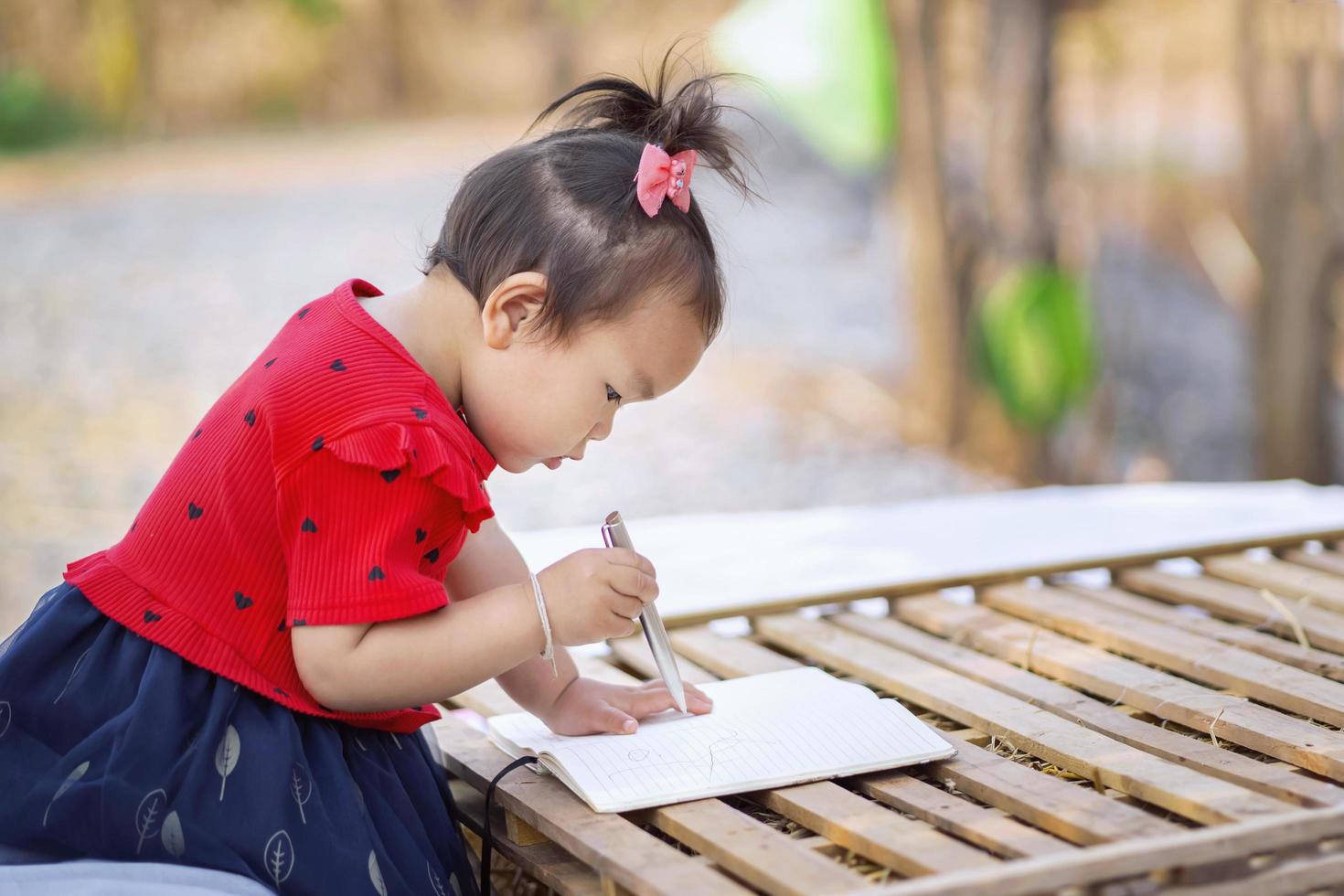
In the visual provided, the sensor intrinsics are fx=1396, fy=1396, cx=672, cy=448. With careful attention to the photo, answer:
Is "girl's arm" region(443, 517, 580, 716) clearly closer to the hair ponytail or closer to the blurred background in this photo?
the hair ponytail

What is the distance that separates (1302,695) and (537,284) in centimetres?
71

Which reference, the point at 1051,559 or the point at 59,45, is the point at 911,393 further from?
the point at 59,45

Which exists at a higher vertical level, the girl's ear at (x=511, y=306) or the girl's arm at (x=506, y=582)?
the girl's ear at (x=511, y=306)

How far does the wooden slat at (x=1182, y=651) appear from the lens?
115 cm

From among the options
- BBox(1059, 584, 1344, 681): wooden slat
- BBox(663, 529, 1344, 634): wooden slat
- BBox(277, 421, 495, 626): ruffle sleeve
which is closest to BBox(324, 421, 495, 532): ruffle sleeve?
BBox(277, 421, 495, 626): ruffle sleeve

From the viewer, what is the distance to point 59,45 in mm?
4164

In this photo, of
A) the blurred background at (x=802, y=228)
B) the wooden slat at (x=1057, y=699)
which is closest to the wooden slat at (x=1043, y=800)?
the wooden slat at (x=1057, y=699)

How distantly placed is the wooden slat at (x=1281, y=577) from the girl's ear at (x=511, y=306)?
0.91 m

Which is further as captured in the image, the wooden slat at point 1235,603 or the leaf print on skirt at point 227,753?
the wooden slat at point 1235,603

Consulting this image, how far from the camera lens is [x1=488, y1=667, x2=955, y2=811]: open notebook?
1010 millimetres

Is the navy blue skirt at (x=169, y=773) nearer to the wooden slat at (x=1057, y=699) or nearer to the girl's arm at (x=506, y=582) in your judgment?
the girl's arm at (x=506, y=582)

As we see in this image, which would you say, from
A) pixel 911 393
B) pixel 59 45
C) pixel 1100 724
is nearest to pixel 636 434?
pixel 911 393

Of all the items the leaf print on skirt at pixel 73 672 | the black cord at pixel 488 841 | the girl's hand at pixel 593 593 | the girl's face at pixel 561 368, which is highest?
the girl's face at pixel 561 368

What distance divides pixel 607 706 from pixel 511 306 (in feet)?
1.11
